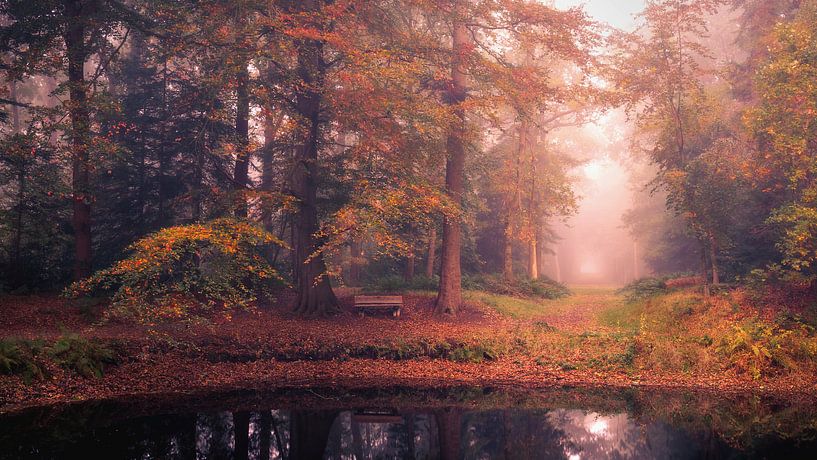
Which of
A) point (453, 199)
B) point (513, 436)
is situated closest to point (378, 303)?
point (453, 199)

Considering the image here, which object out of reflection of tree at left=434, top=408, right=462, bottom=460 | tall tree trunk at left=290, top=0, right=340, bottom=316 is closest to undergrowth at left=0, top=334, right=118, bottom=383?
tall tree trunk at left=290, top=0, right=340, bottom=316

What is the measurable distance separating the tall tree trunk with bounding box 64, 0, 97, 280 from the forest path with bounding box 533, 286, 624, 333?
1723 centimetres

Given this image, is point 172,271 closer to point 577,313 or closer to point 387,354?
point 387,354

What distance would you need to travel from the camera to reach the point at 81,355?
1163cm

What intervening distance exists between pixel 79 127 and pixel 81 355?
25.3 feet

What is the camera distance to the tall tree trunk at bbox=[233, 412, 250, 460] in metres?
7.43

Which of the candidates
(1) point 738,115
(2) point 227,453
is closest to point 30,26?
(2) point 227,453

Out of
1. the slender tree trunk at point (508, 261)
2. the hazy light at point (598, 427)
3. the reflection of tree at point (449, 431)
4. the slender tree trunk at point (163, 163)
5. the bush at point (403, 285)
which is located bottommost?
the hazy light at point (598, 427)

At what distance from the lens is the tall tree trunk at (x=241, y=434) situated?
743 centimetres

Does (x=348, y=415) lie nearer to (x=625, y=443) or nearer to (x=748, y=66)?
(x=625, y=443)

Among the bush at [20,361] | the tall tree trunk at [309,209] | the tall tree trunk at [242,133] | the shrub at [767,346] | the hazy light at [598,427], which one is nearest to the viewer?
the hazy light at [598,427]

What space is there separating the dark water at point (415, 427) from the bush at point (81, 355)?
1.91 metres

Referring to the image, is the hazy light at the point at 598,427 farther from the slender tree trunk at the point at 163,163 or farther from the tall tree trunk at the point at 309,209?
the slender tree trunk at the point at 163,163

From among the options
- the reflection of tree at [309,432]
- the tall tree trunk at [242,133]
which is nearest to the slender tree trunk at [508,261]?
the tall tree trunk at [242,133]
